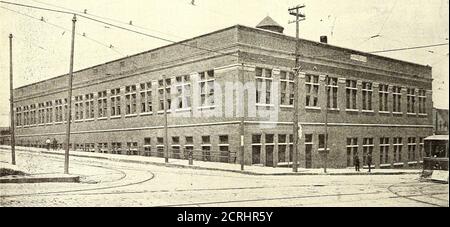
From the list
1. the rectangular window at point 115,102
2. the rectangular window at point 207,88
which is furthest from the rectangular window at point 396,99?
the rectangular window at point 115,102

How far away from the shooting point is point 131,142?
4031cm

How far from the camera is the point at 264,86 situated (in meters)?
32.0

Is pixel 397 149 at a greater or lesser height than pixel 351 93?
lesser

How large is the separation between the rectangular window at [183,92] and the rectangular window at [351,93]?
13.1 meters

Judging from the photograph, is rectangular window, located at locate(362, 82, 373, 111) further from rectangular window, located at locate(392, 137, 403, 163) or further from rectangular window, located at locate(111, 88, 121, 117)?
rectangular window, located at locate(111, 88, 121, 117)

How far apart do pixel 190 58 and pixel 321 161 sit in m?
12.4

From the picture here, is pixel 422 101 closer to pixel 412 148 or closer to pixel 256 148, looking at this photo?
pixel 412 148

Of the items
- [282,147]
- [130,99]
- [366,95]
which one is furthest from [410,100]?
[130,99]

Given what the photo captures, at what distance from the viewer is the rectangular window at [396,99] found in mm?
42562

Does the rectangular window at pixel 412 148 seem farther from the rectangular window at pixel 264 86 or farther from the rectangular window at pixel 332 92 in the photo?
the rectangular window at pixel 264 86

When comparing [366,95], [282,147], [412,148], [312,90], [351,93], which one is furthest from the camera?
[412,148]

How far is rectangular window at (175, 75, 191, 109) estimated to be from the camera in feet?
111

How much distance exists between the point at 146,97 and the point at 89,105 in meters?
9.45
